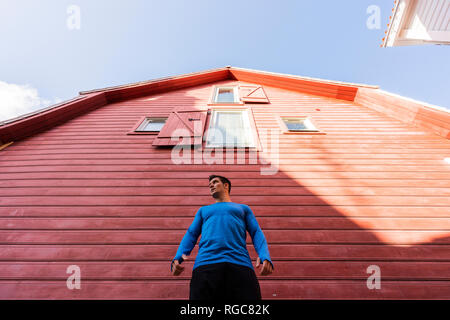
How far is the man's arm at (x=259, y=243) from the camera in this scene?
142cm

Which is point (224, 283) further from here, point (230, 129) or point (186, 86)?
point (186, 86)

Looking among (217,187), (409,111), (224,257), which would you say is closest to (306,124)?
(409,111)

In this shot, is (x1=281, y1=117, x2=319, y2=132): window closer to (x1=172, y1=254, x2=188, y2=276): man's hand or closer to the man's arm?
the man's arm

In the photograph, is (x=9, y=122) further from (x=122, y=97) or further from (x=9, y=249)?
(x=9, y=249)

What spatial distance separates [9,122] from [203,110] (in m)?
4.61

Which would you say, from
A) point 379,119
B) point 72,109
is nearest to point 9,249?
point 72,109

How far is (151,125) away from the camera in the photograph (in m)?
5.36

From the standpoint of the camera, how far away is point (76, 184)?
3320 mm

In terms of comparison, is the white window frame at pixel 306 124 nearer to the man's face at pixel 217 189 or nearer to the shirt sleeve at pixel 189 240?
the man's face at pixel 217 189

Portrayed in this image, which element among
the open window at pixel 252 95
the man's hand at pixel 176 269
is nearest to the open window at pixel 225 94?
the open window at pixel 252 95

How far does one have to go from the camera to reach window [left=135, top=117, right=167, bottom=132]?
200 inches

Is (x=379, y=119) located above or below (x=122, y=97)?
above

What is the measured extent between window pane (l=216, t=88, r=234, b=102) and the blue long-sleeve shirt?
553 centimetres
